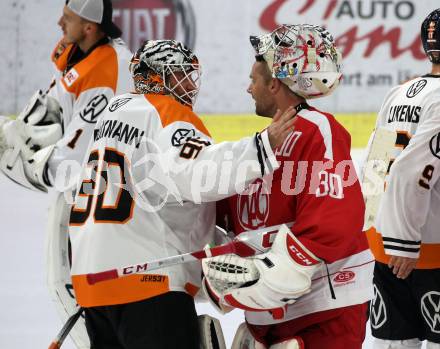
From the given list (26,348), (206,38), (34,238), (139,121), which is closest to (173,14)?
(206,38)

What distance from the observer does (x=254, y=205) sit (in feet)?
7.57

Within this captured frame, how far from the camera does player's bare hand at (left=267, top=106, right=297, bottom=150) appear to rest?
83.4 inches

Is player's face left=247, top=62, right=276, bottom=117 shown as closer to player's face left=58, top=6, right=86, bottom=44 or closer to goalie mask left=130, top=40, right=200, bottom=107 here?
goalie mask left=130, top=40, right=200, bottom=107

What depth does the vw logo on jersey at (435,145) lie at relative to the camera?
9.29 ft

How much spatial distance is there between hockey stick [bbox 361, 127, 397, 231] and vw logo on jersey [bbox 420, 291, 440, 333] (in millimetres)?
289

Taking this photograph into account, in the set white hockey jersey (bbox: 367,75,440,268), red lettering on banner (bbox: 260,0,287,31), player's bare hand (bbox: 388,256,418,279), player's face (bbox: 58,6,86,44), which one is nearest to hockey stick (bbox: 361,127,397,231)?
white hockey jersey (bbox: 367,75,440,268)

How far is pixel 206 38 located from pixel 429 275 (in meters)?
4.41

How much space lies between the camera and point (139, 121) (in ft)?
7.57

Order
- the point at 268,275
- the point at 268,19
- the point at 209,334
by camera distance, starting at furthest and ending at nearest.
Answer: the point at 268,19 → the point at 209,334 → the point at 268,275

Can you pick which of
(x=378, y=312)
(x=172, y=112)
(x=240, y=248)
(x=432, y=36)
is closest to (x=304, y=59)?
(x=172, y=112)

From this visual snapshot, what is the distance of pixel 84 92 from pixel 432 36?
1.26 m

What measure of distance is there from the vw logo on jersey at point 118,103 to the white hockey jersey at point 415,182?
2.92 feet

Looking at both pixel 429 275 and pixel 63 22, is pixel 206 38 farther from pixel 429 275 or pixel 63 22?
pixel 429 275

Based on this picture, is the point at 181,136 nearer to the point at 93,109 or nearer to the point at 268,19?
the point at 93,109
